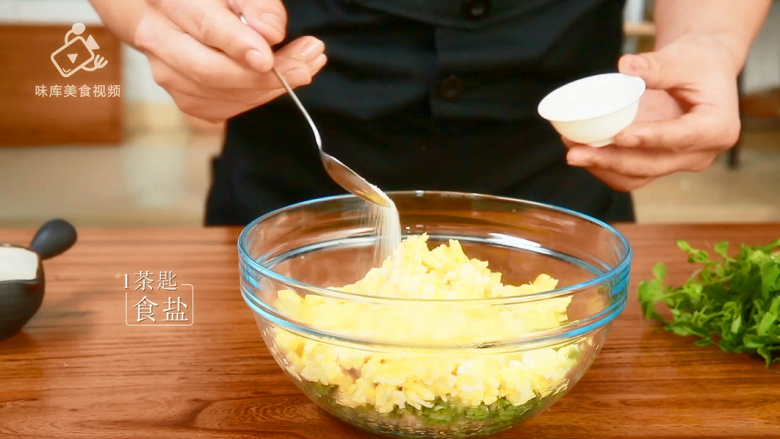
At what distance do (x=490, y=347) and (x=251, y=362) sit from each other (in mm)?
272

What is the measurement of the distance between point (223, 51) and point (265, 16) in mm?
61

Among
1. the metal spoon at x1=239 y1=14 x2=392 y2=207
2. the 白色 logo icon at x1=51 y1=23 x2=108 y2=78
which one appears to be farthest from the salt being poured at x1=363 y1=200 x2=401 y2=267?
the 白色 logo icon at x1=51 y1=23 x2=108 y2=78

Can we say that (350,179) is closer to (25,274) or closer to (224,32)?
(224,32)

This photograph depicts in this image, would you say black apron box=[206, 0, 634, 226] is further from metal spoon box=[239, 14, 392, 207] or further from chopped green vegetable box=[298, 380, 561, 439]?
chopped green vegetable box=[298, 380, 561, 439]

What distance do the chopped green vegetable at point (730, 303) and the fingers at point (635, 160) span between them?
104mm

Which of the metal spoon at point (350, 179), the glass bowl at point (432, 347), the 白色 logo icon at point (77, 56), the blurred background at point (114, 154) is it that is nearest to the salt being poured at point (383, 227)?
the metal spoon at point (350, 179)

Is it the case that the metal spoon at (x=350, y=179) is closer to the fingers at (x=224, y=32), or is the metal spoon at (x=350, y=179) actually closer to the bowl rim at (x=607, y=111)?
the fingers at (x=224, y=32)

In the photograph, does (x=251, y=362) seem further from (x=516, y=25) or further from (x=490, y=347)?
(x=516, y=25)

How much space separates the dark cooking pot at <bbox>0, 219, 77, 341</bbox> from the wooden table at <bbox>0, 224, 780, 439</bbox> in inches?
1.2

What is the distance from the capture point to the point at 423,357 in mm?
513

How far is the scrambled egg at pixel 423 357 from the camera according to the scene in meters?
0.51

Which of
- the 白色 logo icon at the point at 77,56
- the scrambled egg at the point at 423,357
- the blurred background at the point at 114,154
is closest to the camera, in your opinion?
the scrambled egg at the point at 423,357

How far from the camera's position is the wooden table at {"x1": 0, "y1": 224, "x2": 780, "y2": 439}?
0.58 metres

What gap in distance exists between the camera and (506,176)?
113cm
